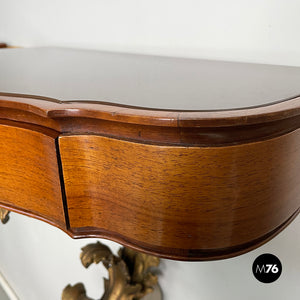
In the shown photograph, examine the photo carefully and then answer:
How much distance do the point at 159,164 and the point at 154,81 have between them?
5.3 inches

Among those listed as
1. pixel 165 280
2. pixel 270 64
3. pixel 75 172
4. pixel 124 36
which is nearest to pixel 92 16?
pixel 124 36

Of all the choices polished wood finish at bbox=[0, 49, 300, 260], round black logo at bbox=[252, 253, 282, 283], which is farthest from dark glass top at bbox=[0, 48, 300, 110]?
round black logo at bbox=[252, 253, 282, 283]

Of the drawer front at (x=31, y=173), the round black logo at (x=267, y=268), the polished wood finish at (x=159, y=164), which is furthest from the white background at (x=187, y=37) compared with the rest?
the drawer front at (x=31, y=173)

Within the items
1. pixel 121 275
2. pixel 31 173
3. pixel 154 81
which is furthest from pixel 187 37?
pixel 121 275

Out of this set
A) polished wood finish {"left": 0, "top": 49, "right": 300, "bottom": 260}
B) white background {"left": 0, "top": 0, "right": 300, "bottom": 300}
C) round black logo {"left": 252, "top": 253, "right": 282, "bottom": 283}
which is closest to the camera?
polished wood finish {"left": 0, "top": 49, "right": 300, "bottom": 260}

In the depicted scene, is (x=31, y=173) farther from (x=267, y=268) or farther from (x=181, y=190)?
(x=267, y=268)

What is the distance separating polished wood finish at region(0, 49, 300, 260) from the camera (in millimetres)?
336

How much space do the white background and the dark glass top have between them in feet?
0.28

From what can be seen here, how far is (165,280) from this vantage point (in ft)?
3.05

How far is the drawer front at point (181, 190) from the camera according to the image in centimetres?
34

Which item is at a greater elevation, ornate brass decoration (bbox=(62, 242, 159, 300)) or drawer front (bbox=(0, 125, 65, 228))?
drawer front (bbox=(0, 125, 65, 228))

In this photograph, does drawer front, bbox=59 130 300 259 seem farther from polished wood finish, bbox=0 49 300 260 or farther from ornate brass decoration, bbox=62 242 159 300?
ornate brass decoration, bbox=62 242 159 300

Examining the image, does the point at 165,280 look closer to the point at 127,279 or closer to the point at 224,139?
the point at 127,279

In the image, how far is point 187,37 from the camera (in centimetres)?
68
